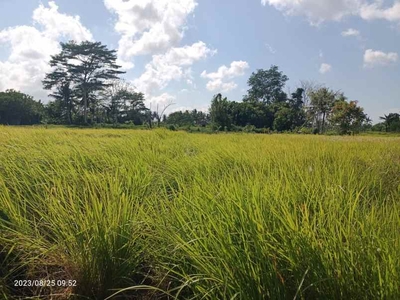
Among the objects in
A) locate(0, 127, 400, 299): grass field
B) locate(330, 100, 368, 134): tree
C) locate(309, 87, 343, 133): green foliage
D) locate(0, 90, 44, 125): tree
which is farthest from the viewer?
locate(0, 90, 44, 125): tree

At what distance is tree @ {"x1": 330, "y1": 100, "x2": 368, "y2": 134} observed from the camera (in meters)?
25.1

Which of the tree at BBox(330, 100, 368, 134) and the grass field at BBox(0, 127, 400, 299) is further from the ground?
the tree at BBox(330, 100, 368, 134)

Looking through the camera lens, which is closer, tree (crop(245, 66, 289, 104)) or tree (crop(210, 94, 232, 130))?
tree (crop(210, 94, 232, 130))

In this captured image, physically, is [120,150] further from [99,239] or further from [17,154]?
[99,239]

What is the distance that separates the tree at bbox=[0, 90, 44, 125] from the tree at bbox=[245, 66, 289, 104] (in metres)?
37.9

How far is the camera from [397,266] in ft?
3.02

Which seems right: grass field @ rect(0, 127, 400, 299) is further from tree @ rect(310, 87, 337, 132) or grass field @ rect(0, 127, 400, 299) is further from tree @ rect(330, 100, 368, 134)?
tree @ rect(310, 87, 337, 132)

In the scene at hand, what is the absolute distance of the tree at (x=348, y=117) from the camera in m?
25.1

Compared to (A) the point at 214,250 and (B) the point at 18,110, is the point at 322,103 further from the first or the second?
(B) the point at 18,110

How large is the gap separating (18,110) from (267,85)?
43.4 metres

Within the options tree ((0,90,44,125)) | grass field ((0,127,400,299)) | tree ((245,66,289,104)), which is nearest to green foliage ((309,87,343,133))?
tree ((245,66,289,104))

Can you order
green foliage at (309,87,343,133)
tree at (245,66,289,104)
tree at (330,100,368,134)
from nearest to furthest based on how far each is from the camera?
1. tree at (330,100,368,134)
2. green foliage at (309,87,343,133)
3. tree at (245,66,289,104)

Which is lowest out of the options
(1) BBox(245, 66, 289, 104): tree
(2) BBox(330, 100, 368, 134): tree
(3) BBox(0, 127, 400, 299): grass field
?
(3) BBox(0, 127, 400, 299): grass field

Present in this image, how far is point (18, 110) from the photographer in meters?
37.3
